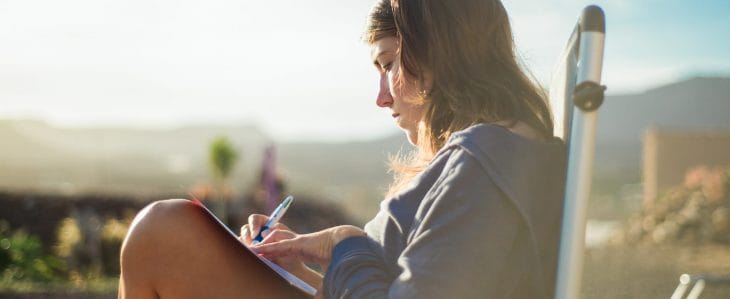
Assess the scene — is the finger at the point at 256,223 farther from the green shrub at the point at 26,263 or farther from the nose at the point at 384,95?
the green shrub at the point at 26,263

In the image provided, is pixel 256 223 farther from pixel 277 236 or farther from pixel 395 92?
pixel 395 92

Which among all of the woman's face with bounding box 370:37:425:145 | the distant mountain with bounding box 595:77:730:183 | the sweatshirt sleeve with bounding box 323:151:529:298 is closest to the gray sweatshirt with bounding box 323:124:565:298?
the sweatshirt sleeve with bounding box 323:151:529:298

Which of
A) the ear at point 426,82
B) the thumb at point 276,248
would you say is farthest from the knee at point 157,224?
the ear at point 426,82

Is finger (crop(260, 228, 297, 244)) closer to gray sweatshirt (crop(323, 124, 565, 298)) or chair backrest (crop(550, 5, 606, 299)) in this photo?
gray sweatshirt (crop(323, 124, 565, 298))

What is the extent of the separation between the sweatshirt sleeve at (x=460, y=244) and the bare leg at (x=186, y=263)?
0.86ft

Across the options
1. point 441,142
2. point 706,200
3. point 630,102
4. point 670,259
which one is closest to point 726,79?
point 630,102

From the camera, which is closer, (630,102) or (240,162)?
(240,162)

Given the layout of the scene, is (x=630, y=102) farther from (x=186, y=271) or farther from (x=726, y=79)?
(x=186, y=271)

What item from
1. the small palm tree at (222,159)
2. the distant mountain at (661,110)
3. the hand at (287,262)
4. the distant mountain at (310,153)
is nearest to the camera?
the hand at (287,262)

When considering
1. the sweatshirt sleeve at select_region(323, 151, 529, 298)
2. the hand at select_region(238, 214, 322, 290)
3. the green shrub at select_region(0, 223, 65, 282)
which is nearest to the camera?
the sweatshirt sleeve at select_region(323, 151, 529, 298)

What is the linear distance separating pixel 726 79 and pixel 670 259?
1263 centimetres

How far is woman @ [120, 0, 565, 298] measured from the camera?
1345 millimetres

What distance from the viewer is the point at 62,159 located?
712 inches

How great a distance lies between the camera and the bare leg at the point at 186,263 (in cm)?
159
